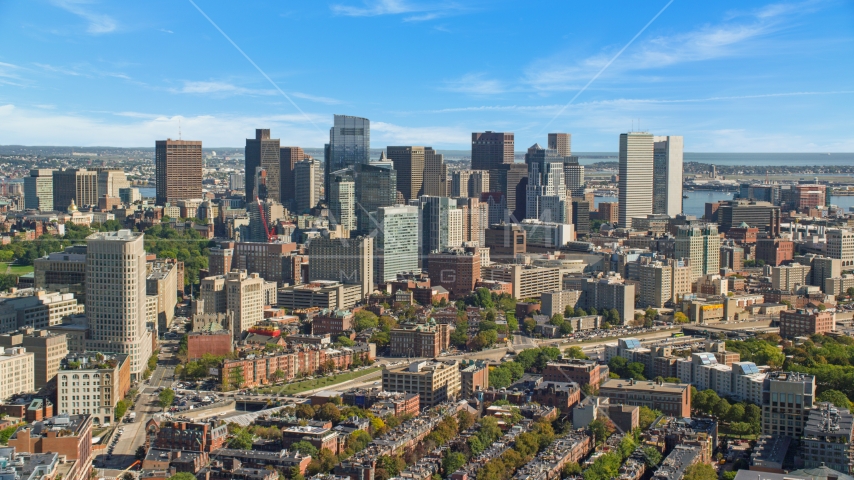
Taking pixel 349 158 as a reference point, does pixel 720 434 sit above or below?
below

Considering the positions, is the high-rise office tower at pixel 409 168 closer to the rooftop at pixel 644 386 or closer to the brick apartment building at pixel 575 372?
the brick apartment building at pixel 575 372

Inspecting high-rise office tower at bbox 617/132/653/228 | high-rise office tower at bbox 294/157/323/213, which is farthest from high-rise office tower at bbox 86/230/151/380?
high-rise office tower at bbox 617/132/653/228

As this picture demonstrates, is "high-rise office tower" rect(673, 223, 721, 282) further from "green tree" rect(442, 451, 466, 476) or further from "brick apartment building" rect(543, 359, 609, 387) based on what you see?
"green tree" rect(442, 451, 466, 476)

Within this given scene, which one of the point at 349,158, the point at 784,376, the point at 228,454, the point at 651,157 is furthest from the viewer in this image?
the point at 651,157

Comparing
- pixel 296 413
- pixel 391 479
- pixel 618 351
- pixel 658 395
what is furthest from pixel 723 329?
pixel 391 479

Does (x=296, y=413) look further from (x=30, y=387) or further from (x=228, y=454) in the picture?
(x=30, y=387)

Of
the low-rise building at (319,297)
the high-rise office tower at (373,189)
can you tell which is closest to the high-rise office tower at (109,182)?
the high-rise office tower at (373,189)
